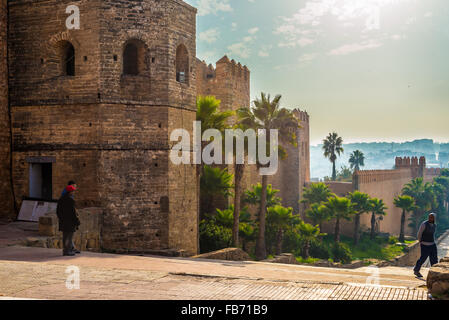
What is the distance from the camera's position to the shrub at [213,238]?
19.6 m

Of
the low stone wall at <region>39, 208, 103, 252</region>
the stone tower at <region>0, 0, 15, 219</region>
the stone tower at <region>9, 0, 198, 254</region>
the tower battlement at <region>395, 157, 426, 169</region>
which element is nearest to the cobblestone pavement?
the low stone wall at <region>39, 208, 103, 252</region>

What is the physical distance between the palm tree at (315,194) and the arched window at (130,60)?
82.9ft

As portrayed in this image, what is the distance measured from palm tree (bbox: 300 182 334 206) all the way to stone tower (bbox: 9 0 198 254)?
82.4ft

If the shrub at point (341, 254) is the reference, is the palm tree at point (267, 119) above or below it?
above

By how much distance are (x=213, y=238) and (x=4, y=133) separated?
924cm

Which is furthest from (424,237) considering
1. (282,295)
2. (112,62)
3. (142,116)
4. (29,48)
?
(29,48)

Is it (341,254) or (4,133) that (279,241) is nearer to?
(341,254)

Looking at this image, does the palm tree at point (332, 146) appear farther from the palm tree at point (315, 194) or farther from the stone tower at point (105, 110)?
the stone tower at point (105, 110)

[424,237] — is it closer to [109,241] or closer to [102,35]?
[109,241]

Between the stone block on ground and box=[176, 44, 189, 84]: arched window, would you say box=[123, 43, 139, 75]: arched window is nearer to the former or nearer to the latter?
box=[176, 44, 189, 84]: arched window

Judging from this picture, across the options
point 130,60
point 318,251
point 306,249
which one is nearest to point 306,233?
point 306,249

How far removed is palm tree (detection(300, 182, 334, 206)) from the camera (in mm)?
38000

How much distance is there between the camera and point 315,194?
38.0 metres

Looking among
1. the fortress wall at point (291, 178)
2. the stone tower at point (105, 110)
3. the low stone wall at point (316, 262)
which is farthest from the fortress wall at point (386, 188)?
the stone tower at point (105, 110)
